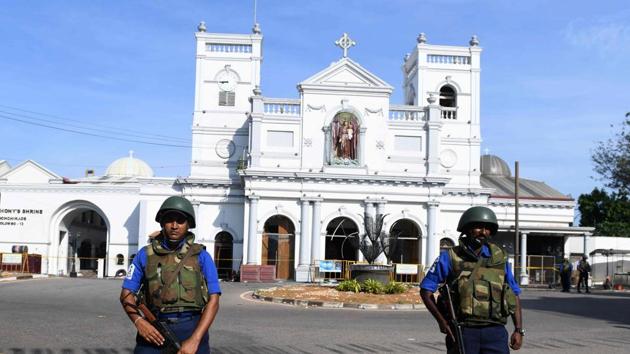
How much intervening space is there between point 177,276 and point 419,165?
43530 mm

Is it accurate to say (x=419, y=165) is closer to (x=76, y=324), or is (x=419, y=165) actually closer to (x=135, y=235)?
(x=135, y=235)

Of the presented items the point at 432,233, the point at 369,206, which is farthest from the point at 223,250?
the point at 432,233

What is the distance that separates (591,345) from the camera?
534 inches

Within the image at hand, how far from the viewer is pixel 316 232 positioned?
46250 millimetres

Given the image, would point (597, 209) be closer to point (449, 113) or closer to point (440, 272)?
point (449, 113)

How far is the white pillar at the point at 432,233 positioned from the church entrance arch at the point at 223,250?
11.8 metres

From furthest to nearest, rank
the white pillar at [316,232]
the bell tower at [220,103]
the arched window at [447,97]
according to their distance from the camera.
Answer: the arched window at [447,97] < the bell tower at [220,103] < the white pillar at [316,232]

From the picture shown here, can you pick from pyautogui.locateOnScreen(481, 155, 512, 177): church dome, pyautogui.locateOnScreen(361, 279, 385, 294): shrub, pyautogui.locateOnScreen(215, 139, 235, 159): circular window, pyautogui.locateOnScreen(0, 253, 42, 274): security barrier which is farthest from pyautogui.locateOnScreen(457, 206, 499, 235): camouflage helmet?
pyautogui.locateOnScreen(481, 155, 512, 177): church dome

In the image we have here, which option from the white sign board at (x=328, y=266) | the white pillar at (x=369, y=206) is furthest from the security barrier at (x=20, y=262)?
the white pillar at (x=369, y=206)

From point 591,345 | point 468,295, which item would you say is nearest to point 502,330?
point 468,295

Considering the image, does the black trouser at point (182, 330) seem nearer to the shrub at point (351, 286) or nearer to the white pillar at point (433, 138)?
the shrub at point (351, 286)

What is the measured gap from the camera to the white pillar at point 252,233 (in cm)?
4581

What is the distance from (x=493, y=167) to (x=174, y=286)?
2451 inches

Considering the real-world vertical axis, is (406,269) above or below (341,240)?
below
